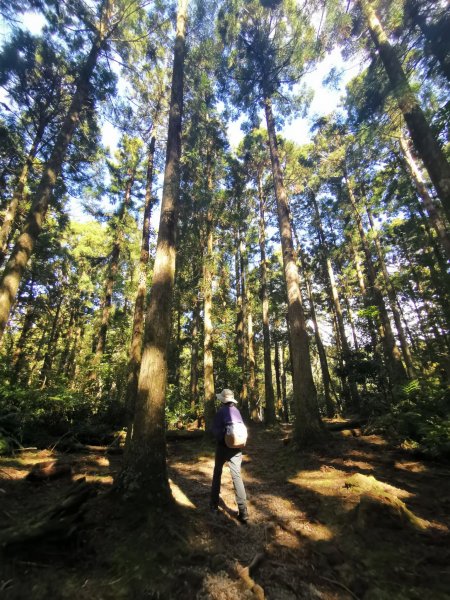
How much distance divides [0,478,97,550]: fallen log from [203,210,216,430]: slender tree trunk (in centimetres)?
766

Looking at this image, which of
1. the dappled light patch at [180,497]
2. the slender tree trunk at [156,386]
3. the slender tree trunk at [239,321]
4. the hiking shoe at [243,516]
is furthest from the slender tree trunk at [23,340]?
the hiking shoe at [243,516]

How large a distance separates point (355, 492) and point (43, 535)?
4526 millimetres

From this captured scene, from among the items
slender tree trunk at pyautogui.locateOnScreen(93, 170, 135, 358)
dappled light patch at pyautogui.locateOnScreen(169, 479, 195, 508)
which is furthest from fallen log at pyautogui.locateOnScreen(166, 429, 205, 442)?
slender tree trunk at pyautogui.locateOnScreen(93, 170, 135, 358)

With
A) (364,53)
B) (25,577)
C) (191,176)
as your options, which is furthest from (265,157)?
(25,577)

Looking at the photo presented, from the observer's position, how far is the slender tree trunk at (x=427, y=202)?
9.39 meters

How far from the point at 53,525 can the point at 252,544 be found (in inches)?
96.5

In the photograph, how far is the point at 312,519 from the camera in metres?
4.50

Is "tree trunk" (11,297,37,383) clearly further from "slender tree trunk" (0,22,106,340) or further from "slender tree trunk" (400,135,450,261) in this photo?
"slender tree trunk" (400,135,450,261)

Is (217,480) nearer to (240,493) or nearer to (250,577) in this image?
(240,493)

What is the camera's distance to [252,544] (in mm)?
3879

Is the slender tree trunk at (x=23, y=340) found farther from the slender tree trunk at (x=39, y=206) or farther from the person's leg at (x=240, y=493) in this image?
the person's leg at (x=240, y=493)

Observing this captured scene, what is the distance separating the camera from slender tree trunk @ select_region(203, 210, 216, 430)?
11352 millimetres

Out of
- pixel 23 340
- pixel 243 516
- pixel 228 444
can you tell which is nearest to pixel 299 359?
pixel 228 444

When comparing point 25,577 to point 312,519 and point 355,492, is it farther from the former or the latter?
point 355,492
